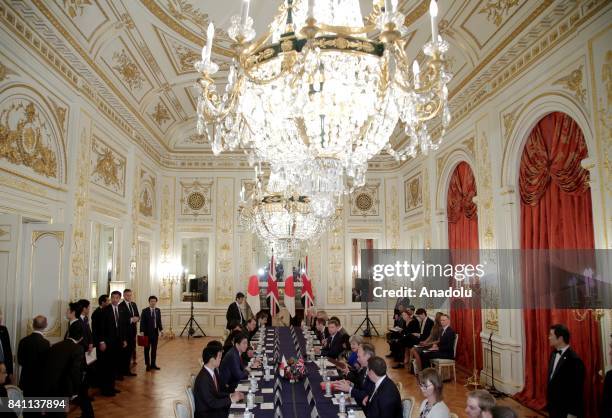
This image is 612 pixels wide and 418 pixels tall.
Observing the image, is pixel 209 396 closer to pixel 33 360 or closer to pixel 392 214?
pixel 33 360

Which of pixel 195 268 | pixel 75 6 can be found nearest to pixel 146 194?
pixel 195 268

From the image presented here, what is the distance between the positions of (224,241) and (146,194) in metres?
2.74

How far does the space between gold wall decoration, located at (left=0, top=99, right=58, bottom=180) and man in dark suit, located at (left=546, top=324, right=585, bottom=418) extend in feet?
23.3

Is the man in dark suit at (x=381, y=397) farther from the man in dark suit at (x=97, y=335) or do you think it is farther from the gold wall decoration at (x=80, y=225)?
the gold wall decoration at (x=80, y=225)

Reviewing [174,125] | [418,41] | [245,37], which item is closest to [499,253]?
[418,41]

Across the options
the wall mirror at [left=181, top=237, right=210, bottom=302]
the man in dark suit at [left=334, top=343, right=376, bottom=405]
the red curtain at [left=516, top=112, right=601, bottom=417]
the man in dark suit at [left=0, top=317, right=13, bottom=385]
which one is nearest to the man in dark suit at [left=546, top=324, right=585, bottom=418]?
the red curtain at [left=516, top=112, right=601, bottom=417]

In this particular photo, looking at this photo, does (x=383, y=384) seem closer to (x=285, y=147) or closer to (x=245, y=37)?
(x=285, y=147)

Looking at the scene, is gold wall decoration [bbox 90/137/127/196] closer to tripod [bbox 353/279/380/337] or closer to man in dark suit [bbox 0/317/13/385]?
man in dark suit [bbox 0/317/13/385]

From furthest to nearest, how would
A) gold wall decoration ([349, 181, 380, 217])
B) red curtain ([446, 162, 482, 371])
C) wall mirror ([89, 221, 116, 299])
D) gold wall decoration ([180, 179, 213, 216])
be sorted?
gold wall decoration ([349, 181, 380, 217]) < gold wall decoration ([180, 179, 213, 216]) < wall mirror ([89, 221, 116, 299]) < red curtain ([446, 162, 482, 371])

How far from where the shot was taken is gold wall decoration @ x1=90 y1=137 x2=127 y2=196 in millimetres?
8867

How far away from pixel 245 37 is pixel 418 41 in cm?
608

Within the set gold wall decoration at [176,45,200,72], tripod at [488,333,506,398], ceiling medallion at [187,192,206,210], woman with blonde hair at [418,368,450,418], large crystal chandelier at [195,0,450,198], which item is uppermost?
gold wall decoration at [176,45,200,72]

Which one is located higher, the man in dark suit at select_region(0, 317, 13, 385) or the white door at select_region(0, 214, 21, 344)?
the white door at select_region(0, 214, 21, 344)

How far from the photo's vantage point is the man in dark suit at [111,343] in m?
7.23
